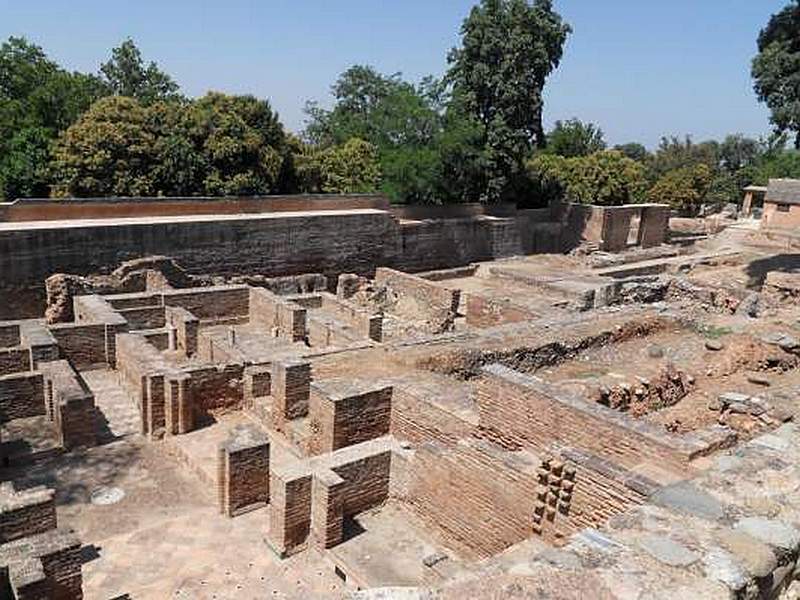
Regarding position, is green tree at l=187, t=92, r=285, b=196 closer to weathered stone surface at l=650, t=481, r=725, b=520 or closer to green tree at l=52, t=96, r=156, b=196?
green tree at l=52, t=96, r=156, b=196

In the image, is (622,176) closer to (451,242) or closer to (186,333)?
(451,242)

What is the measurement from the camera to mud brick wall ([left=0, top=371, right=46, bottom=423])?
10.3m

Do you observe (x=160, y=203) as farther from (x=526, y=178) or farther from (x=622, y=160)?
(x=622, y=160)

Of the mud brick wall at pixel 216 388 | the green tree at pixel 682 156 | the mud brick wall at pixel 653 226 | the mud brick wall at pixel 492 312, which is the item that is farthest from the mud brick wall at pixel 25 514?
the green tree at pixel 682 156

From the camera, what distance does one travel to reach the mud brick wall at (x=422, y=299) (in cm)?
1722

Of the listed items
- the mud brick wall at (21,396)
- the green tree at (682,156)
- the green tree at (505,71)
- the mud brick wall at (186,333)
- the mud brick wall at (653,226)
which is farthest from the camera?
the green tree at (682,156)

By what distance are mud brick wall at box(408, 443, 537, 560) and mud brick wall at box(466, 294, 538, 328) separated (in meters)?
7.02

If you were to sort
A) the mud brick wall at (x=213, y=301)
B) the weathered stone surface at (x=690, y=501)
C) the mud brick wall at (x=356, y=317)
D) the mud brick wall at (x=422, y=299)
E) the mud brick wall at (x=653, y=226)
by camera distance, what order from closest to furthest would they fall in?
the weathered stone surface at (x=690, y=501), the mud brick wall at (x=356, y=317), the mud brick wall at (x=213, y=301), the mud brick wall at (x=422, y=299), the mud brick wall at (x=653, y=226)

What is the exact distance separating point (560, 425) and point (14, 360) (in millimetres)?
9248

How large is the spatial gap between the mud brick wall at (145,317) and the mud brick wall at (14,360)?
262 cm

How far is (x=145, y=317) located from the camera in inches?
569

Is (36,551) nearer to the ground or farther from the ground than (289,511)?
farther from the ground

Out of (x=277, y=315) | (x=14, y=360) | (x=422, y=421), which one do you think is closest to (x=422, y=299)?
(x=277, y=315)

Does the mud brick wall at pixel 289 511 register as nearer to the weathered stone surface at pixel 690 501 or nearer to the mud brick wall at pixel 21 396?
the weathered stone surface at pixel 690 501
